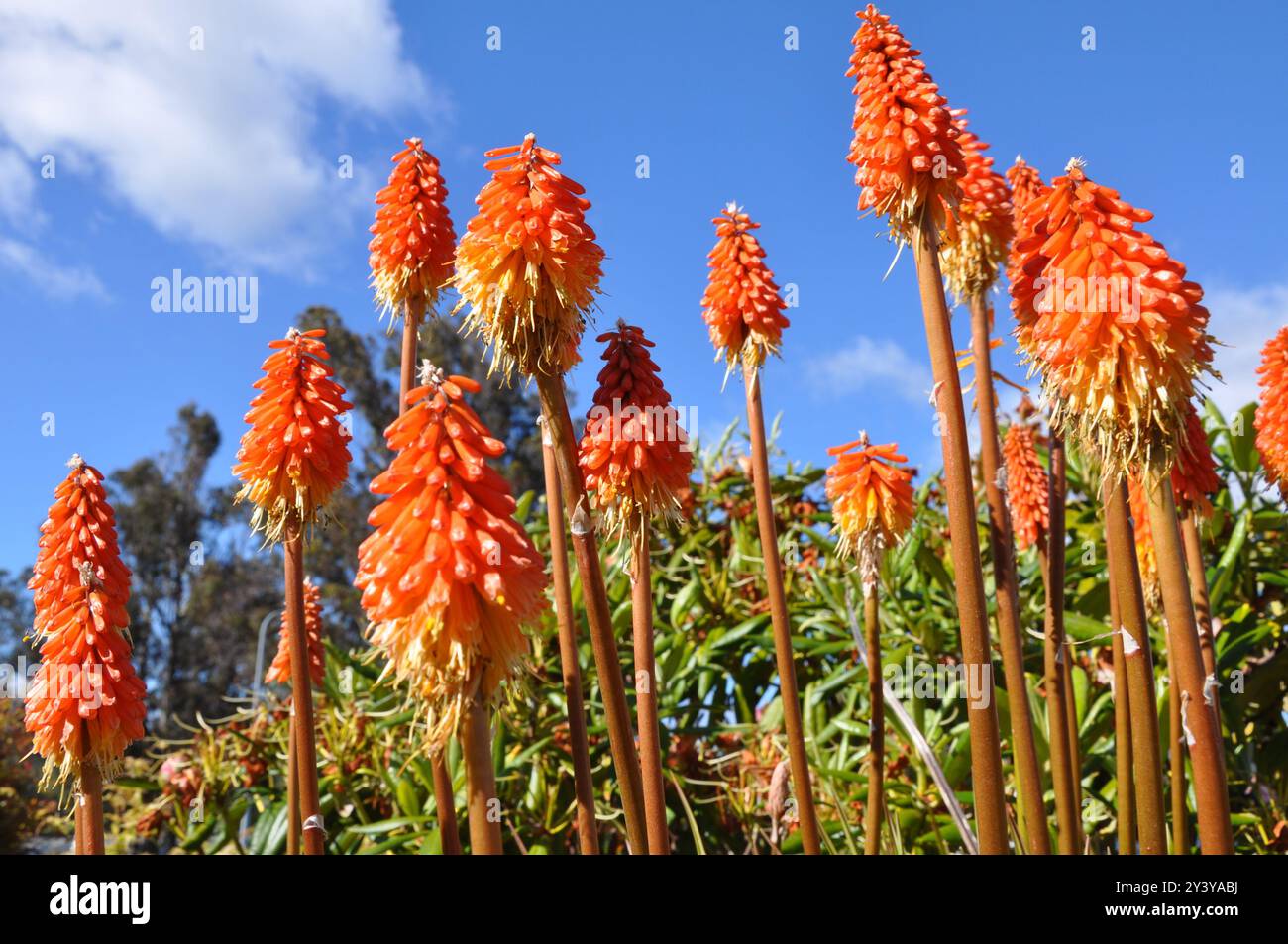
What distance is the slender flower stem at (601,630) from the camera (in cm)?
231

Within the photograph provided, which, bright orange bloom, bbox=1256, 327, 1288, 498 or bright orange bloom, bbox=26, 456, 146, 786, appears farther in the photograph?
bright orange bloom, bbox=1256, 327, 1288, 498

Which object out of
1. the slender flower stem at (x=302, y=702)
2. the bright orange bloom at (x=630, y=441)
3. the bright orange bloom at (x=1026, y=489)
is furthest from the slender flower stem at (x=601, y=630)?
the bright orange bloom at (x=1026, y=489)

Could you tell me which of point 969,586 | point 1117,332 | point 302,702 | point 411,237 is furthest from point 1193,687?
point 411,237

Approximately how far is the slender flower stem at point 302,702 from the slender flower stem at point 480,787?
113 centimetres

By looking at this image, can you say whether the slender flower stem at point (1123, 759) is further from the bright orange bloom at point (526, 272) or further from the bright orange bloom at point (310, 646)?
the bright orange bloom at point (310, 646)

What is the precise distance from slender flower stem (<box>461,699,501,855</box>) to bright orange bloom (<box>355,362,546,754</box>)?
38mm

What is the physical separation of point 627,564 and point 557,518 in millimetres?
266

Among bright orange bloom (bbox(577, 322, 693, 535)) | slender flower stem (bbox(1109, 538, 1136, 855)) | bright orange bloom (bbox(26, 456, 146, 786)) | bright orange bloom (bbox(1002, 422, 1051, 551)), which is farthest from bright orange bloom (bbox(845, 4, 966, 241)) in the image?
bright orange bloom (bbox(26, 456, 146, 786))

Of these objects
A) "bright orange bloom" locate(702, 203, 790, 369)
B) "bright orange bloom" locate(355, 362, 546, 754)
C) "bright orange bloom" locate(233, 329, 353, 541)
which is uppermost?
"bright orange bloom" locate(702, 203, 790, 369)

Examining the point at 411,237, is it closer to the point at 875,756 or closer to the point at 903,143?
the point at 903,143

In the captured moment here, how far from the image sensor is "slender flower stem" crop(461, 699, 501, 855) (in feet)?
5.98

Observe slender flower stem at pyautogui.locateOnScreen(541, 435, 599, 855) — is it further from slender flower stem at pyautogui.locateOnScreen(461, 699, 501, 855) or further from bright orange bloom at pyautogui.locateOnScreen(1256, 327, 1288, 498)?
bright orange bloom at pyautogui.locateOnScreen(1256, 327, 1288, 498)

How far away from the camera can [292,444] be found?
312 centimetres

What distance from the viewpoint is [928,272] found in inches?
104
